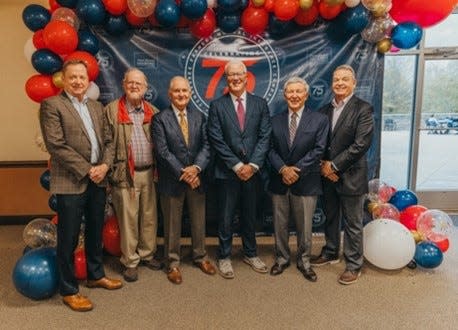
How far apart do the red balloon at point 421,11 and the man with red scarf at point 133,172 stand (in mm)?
2129

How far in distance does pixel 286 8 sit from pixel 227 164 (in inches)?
49.9

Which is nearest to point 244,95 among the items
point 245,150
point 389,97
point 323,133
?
point 245,150

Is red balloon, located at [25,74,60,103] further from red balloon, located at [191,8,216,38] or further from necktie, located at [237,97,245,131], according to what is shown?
necktie, located at [237,97,245,131]

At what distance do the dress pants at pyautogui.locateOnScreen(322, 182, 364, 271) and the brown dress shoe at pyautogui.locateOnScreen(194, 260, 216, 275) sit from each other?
0.97 m

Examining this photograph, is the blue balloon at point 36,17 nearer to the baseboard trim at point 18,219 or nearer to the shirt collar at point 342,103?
the baseboard trim at point 18,219

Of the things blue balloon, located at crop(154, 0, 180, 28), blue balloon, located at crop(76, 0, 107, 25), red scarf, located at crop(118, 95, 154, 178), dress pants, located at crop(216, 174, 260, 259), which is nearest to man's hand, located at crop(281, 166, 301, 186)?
dress pants, located at crop(216, 174, 260, 259)

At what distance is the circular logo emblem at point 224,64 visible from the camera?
3.44 m

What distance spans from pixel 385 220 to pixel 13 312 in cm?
272

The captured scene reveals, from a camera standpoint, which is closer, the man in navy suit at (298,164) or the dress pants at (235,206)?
the man in navy suit at (298,164)

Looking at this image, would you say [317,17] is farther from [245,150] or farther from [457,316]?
[457,316]

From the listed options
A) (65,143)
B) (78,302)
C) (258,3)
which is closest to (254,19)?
(258,3)

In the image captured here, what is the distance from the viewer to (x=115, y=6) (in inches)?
117

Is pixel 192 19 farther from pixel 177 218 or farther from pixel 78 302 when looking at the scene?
pixel 78 302

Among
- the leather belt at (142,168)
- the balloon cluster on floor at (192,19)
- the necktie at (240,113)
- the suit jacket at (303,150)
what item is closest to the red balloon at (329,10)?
the balloon cluster on floor at (192,19)
